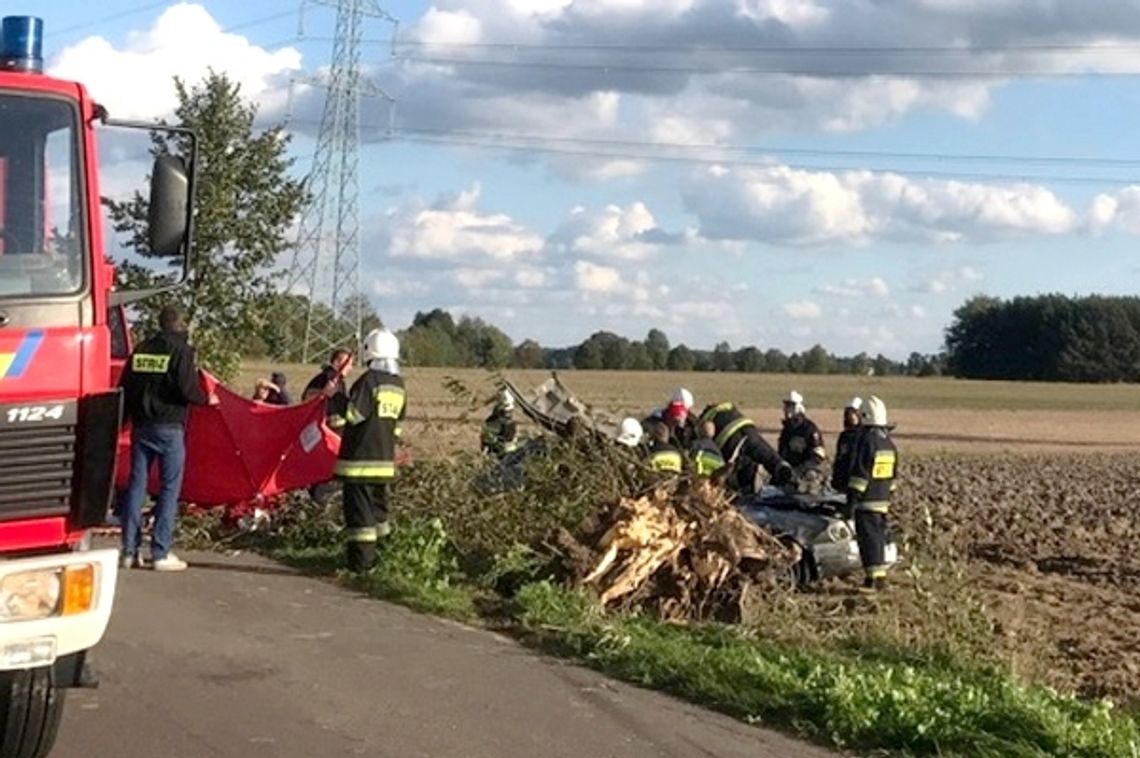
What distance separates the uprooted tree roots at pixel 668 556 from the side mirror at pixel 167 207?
16.1ft

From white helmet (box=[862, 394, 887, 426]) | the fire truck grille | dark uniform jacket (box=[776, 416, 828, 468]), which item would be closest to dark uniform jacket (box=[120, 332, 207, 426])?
the fire truck grille

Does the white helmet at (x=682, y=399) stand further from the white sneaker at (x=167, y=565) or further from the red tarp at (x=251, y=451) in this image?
the white sneaker at (x=167, y=565)

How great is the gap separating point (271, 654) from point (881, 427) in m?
7.69

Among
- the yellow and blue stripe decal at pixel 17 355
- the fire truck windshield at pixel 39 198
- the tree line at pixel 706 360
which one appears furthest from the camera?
the tree line at pixel 706 360

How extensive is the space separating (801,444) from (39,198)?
42.7 ft

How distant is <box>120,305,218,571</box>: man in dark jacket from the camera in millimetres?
12023

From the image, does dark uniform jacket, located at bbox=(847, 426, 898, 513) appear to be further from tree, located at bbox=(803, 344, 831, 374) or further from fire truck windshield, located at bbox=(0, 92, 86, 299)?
tree, located at bbox=(803, 344, 831, 374)

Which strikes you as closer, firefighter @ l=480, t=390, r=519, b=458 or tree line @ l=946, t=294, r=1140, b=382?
Result: firefighter @ l=480, t=390, r=519, b=458

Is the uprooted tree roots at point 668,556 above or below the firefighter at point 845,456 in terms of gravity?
below

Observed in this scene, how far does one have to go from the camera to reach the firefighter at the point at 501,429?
15.7 meters

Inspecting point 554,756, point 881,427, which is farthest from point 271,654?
point 881,427

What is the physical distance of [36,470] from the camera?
6668 millimetres

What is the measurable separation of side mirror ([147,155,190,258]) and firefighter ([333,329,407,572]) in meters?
5.07

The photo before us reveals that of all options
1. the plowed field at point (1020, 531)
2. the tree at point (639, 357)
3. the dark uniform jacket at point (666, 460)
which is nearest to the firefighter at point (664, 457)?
the dark uniform jacket at point (666, 460)
